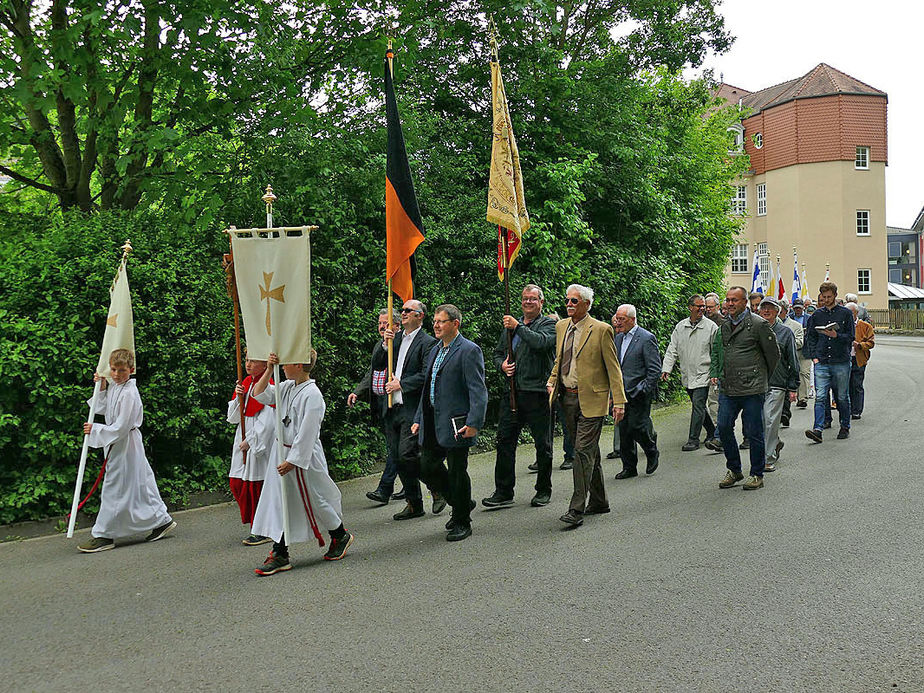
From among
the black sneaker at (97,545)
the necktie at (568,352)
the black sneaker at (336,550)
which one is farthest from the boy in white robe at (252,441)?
the necktie at (568,352)

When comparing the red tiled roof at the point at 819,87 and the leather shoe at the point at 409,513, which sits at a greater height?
the red tiled roof at the point at 819,87

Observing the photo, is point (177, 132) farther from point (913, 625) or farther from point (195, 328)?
point (913, 625)

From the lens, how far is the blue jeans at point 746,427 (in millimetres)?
9242

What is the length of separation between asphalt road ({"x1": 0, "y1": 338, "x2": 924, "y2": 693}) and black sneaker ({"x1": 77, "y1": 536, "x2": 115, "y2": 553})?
9 centimetres

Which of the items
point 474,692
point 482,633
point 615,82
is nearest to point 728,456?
point 482,633

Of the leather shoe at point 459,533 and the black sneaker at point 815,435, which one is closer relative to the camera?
the leather shoe at point 459,533

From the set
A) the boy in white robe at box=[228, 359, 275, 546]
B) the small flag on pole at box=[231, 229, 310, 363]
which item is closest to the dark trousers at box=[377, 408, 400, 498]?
the boy in white robe at box=[228, 359, 275, 546]

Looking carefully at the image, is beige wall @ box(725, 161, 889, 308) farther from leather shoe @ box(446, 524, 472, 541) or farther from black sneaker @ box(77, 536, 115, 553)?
black sneaker @ box(77, 536, 115, 553)

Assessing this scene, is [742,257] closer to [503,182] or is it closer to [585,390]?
[503,182]

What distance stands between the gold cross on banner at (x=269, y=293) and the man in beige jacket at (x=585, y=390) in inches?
107

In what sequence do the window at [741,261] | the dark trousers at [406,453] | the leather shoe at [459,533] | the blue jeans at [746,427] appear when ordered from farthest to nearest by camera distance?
the window at [741,261] → the blue jeans at [746,427] → the dark trousers at [406,453] → the leather shoe at [459,533]

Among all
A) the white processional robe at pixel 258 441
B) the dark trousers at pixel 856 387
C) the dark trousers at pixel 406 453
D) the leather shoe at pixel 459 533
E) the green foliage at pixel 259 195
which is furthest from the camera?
the dark trousers at pixel 856 387

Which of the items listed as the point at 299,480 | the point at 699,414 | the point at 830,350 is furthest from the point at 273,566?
the point at 830,350

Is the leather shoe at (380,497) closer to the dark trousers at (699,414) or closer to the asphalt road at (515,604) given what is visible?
the asphalt road at (515,604)
